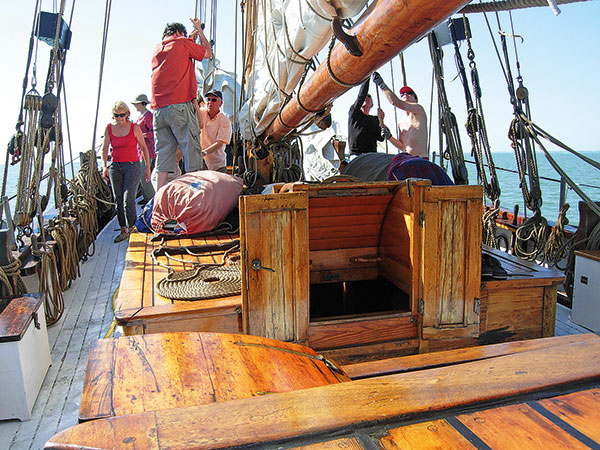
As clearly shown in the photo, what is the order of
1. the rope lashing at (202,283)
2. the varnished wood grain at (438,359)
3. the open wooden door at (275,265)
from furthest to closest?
the rope lashing at (202,283), the open wooden door at (275,265), the varnished wood grain at (438,359)

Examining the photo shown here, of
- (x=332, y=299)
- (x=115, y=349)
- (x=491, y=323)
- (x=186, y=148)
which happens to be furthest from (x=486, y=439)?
(x=186, y=148)

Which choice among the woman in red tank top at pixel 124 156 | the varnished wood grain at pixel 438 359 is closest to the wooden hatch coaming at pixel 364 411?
the varnished wood grain at pixel 438 359

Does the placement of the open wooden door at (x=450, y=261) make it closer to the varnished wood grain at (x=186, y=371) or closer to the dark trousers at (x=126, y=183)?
the varnished wood grain at (x=186, y=371)

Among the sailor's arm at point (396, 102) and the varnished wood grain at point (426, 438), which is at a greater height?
the sailor's arm at point (396, 102)

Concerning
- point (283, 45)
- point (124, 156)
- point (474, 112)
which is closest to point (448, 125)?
point (474, 112)

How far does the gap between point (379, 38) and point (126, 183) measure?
376 centimetres

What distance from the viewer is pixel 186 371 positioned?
145cm

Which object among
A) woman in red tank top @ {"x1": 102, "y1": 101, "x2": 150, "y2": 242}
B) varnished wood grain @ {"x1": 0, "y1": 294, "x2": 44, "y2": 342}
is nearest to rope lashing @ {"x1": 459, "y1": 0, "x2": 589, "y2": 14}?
varnished wood grain @ {"x1": 0, "y1": 294, "x2": 44, "y2": 342}

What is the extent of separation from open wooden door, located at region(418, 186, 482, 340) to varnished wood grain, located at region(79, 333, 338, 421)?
2.59 ft

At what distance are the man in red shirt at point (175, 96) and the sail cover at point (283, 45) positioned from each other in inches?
17.1

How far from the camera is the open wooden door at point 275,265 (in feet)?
6.91

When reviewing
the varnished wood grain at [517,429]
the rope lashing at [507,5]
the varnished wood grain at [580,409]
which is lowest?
the varnished wood grain at [517,429]

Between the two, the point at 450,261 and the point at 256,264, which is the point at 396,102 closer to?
the point at 450,261

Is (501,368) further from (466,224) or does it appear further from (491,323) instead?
(491,323)
